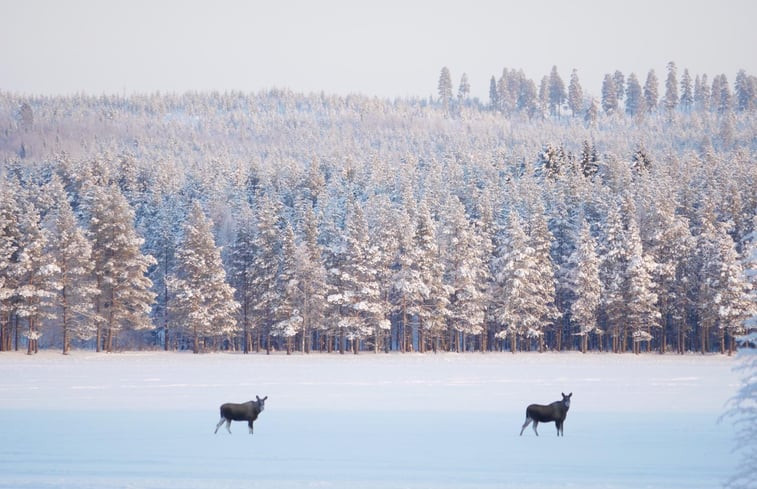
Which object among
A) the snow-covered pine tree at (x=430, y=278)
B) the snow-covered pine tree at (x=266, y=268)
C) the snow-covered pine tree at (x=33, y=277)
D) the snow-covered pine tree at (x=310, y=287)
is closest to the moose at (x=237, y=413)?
the snow-covered pine tree at (x=33, y=277)

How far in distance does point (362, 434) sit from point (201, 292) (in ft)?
153

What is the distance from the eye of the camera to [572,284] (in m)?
72.3

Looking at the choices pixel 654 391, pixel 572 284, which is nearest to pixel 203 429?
pixel 654 391

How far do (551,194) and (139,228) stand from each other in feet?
A: 154

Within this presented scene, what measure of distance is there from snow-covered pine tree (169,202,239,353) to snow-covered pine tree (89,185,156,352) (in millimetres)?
2764

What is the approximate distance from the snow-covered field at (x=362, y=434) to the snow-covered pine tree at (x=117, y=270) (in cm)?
2351

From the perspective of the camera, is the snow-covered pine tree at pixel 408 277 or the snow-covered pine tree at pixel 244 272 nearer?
A: the snow-covered pine tree at pixel 408 277

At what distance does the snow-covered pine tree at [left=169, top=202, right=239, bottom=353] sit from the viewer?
63.8 m

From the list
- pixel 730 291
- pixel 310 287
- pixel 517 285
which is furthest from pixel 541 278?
pixel 310 287

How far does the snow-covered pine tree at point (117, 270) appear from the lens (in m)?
61.4

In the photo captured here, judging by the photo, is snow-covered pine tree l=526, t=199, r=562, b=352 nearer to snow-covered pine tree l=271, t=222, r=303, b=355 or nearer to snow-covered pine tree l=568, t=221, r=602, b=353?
snow-covered pine tree l=568, t=221, r=602, b=353

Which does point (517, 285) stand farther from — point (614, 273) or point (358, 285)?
point (358, 285)

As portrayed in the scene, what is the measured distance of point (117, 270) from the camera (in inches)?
2413

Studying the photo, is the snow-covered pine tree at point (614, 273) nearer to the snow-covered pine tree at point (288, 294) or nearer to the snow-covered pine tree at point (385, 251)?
the snow-covered pine tree at point (385, 251)
